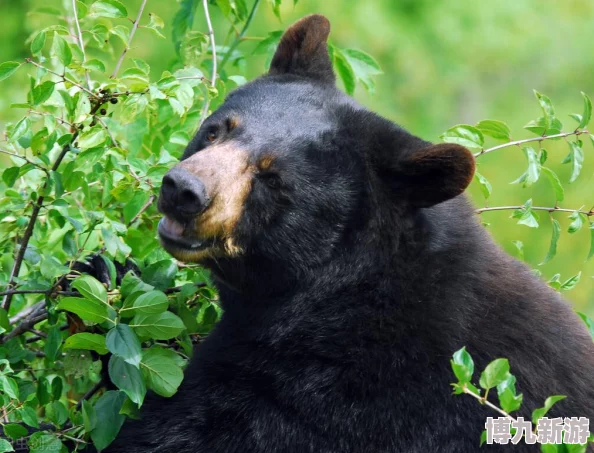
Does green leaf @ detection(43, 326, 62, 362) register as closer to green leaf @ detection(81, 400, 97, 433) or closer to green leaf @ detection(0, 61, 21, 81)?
green leaf @ detection(81, 400, 97, 433)

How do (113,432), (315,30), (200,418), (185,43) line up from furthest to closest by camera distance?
(185,43)
(315,30)
(200,418)
(113,432)

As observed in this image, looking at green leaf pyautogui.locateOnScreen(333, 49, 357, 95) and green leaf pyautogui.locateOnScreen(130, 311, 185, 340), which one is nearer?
green leaf pyautogui.locateOnScreen(130, 311, 185, 340)

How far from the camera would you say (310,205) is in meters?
3.60

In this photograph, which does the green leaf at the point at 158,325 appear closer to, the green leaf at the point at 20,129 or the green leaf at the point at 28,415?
the green leaf at the point at 28,415

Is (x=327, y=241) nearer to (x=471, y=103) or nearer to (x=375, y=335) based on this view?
(x=375, y=335)

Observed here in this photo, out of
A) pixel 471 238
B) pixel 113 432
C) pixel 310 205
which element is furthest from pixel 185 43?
pixel 113 432

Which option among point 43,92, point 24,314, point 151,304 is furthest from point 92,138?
point 24,314

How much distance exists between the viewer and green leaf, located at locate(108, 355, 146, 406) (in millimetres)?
3172

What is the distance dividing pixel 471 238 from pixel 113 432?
5.11 feet

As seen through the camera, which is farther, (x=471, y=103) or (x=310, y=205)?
(x=471, y=103)

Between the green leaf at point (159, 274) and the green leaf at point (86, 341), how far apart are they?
1.69ft

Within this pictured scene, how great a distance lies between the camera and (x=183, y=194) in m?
3.35

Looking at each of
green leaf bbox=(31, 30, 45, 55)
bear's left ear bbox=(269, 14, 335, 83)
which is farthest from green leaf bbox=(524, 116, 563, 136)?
green leaf bbox=(31, 30, 45, 55)

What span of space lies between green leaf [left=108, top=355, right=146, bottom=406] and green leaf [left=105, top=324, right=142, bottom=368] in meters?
0.05
